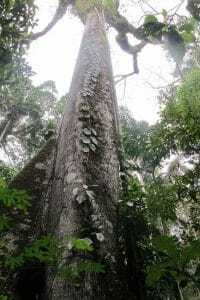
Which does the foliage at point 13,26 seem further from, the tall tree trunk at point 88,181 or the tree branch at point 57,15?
the tree branch at point 57,15

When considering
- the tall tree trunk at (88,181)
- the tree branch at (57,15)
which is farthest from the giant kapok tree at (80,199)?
the tree branch at (57,15)

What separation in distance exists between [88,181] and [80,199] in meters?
0.30

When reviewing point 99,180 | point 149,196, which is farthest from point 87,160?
point 149,196

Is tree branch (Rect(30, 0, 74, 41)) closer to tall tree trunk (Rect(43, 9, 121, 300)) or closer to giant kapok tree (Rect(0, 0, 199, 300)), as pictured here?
giant kapok tree (Rect(0, 0, 199, 300))

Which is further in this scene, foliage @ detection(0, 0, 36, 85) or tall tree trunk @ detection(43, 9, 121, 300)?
foliage @ detection(0, 0, 36, 85)

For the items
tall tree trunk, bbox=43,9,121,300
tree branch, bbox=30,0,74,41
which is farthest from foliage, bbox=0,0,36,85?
tree branch, bbox=30,0,74,41

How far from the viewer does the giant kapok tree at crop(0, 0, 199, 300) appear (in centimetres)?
266

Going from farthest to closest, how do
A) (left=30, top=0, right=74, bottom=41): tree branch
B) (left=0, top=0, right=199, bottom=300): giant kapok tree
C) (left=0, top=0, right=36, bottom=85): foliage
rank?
(left=30, top=0, right=74, bottom=41): tree branch
(left=0, top=0, right=36, bottom=85): foliage
(left=0, top=0, right=199, bottom=300): giant kapok tree

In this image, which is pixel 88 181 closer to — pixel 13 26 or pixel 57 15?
pixel 13 26

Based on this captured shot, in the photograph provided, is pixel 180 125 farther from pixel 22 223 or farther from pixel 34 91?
pixel 34 91

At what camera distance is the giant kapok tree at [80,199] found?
8.73 feet

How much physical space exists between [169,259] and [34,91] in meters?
15.0

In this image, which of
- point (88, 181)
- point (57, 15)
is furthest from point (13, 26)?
point (57, 15)

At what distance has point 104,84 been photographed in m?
5.27
